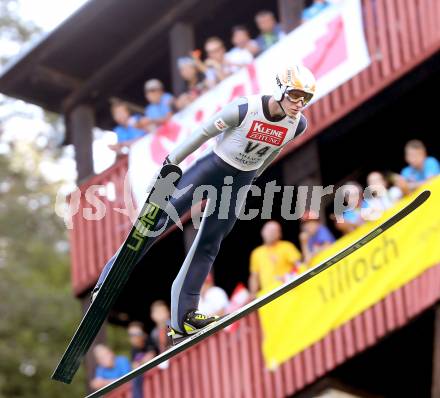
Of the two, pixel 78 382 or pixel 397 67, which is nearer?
pixel 397 67

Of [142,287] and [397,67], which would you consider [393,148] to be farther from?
[142,287]

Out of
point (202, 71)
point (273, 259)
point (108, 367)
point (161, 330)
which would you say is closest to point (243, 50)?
point (202, 71)

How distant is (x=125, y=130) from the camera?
16172 mm

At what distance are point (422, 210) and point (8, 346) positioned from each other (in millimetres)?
16504

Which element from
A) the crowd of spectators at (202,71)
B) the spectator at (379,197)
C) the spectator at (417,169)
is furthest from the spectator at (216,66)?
the spectator at (417,169)

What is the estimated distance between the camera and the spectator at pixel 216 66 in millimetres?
14898

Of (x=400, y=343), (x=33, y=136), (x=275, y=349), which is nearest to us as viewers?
(x=275, y=349)

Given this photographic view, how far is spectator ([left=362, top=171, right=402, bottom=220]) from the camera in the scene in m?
12.6

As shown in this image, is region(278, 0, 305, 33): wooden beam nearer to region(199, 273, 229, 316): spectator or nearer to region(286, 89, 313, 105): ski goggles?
region(199, 273, 229, 316): spectator

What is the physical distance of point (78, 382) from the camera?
90.0ft

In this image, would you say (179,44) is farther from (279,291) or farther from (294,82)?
(294,82)

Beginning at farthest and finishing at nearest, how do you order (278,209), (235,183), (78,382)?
(78,382) → (278,209) → (235,183)

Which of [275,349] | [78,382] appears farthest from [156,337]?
[78,382]

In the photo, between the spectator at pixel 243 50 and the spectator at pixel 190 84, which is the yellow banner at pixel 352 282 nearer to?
the spectator at pixel 243 50
